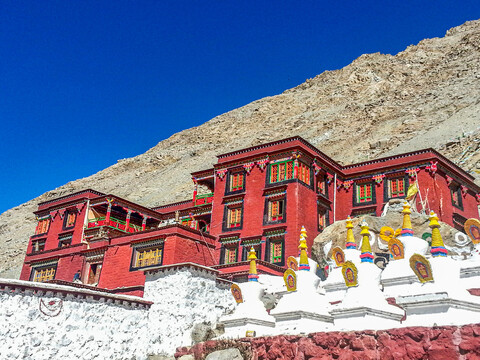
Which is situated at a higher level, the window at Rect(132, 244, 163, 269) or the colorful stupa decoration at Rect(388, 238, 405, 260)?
the window at Rect(132, 244, 163, 269)

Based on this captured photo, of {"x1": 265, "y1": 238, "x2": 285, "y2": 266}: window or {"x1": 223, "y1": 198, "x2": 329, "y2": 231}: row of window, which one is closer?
{"x1": 265, "y1": 238, "x2": 285, "y2": 266}: window

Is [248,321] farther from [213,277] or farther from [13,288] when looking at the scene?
[13,288]

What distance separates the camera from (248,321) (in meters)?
13.3

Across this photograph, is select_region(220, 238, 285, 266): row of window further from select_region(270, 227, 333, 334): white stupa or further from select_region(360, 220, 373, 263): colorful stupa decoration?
select_region(360, 220, 373, 263): colorful stupa decoration

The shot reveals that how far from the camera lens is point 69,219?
34438 millimetres

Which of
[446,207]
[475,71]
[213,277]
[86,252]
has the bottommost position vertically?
[213,277]

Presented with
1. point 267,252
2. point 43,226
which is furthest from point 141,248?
point 43,226

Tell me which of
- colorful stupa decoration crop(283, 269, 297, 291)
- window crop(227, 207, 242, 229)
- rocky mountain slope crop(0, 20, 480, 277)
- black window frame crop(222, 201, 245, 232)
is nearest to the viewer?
colorful stupa decoration crop(283, 269, 297, 291)

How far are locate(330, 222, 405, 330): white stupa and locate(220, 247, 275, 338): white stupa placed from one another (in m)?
2.60

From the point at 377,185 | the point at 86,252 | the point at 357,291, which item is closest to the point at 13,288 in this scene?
the point at 357,291

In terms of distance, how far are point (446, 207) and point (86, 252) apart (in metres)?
19.5

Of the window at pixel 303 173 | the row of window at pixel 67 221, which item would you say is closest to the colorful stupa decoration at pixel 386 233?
the window at pixel 303 173

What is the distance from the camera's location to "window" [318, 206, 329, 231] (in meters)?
28.4

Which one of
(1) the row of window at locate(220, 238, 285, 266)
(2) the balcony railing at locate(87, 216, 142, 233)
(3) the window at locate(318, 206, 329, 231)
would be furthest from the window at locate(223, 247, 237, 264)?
(2) the balcony railing at locate(87, 216, 142, 233)
